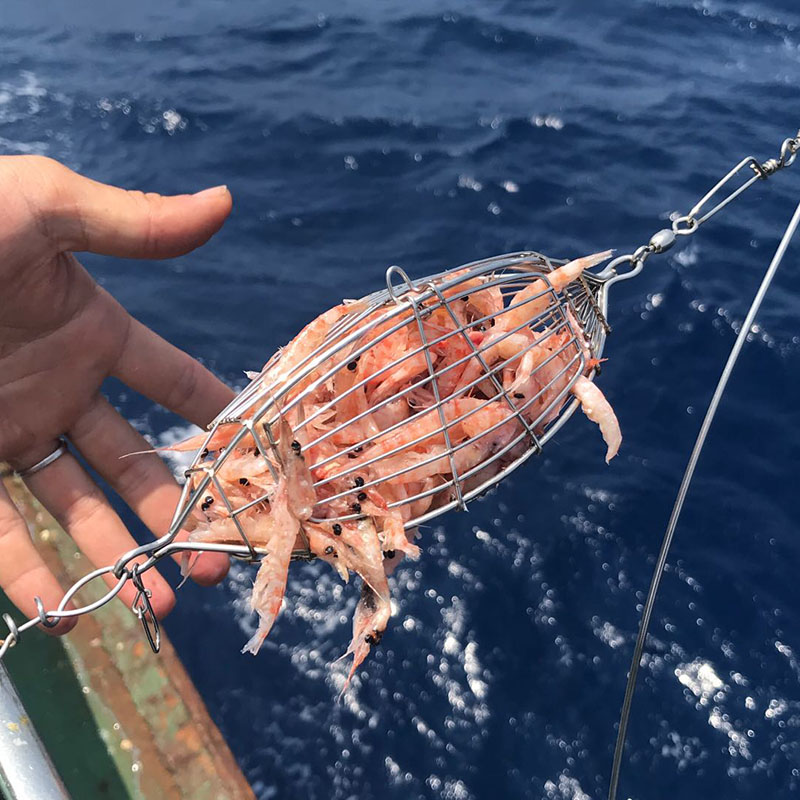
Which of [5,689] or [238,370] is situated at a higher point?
[5,689]

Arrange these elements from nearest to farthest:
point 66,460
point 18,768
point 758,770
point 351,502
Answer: point 18,768 < point 351,502 < point 66,460 < point 758,770

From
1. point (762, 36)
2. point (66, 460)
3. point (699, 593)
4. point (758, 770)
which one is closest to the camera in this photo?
point (66, 460)

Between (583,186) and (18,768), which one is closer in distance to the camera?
(18,768)

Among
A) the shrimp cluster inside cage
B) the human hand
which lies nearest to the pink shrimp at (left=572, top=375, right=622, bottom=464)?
the shrimp cluster inside cage

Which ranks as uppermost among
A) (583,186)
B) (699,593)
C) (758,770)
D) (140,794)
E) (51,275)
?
(51,275)

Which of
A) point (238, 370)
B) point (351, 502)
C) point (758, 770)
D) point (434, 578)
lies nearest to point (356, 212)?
point (238, 370)

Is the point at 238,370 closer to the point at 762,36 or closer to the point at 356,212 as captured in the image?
the point at 356,212

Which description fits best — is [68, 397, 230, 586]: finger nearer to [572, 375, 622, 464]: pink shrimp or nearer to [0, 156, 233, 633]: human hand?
[0, 156, 233, 633]: human hand

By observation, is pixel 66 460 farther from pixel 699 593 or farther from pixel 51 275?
pixel 699 593

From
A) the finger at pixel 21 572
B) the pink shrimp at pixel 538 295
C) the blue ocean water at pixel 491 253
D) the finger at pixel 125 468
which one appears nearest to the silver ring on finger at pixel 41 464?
the finger at pixel 125 468
